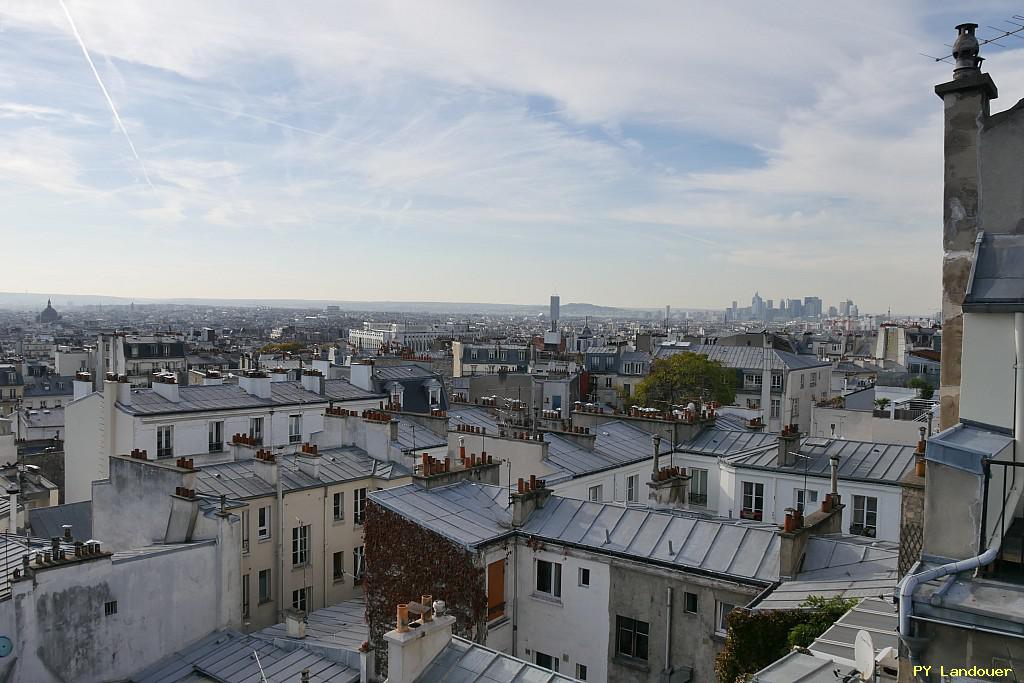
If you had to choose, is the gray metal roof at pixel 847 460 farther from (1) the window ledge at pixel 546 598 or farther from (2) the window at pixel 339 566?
(2) the window at pixel 339 566

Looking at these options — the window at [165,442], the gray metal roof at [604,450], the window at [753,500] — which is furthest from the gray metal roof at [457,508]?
the window at [165,442]

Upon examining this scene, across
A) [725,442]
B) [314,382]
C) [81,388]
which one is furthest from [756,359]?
[81,388]

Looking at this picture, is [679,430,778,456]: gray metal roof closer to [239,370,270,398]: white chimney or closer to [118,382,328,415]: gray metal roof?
[118,382,328,415]: gray metal roof

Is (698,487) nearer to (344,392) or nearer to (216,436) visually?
(216,436)

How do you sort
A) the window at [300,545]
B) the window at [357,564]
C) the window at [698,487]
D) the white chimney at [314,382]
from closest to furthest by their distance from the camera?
the window at [300,545] → the window at [357,564] → the window at [698,487] → the white chimney at [314,382]

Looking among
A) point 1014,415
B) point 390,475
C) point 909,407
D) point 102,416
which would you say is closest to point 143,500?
point 390,475
